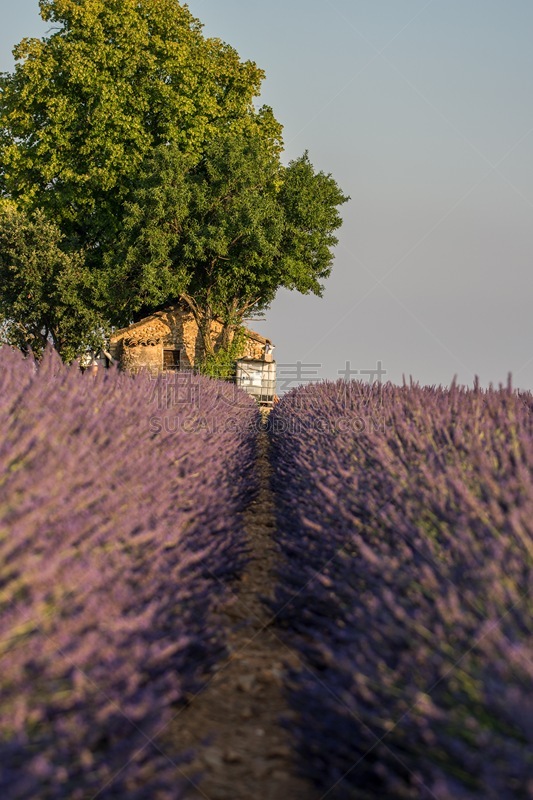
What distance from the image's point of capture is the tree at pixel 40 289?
25.6m

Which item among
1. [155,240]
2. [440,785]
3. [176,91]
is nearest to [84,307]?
[155,240]

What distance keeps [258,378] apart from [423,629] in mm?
26612

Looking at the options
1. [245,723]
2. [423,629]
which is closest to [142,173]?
[245,723]

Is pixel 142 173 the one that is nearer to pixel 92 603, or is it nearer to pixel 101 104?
pixel 101 104

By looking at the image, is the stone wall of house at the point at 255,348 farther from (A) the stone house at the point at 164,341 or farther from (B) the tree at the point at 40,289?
(B) the tree at the point at 40,289

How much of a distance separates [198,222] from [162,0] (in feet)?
28.9

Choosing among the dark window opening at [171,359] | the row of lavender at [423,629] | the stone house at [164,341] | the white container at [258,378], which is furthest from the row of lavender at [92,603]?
the dark window opening at [171,359]

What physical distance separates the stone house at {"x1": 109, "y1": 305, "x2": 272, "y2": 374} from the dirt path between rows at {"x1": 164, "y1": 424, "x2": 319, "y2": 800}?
24978 mm

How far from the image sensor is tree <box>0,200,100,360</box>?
1008 inches

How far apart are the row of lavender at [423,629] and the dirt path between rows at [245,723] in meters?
0.17

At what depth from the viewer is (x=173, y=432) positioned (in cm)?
550

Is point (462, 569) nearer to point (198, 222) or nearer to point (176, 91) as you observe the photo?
point (198, 222)

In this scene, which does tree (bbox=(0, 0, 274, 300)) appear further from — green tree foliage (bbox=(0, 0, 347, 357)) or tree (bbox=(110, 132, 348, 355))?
tree (bbox=(110, 132, 348, 355))

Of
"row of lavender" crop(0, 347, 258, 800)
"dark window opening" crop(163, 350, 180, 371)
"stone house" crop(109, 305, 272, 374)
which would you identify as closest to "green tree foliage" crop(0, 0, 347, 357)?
"stone house" crop(109, 305, 272, 374)
